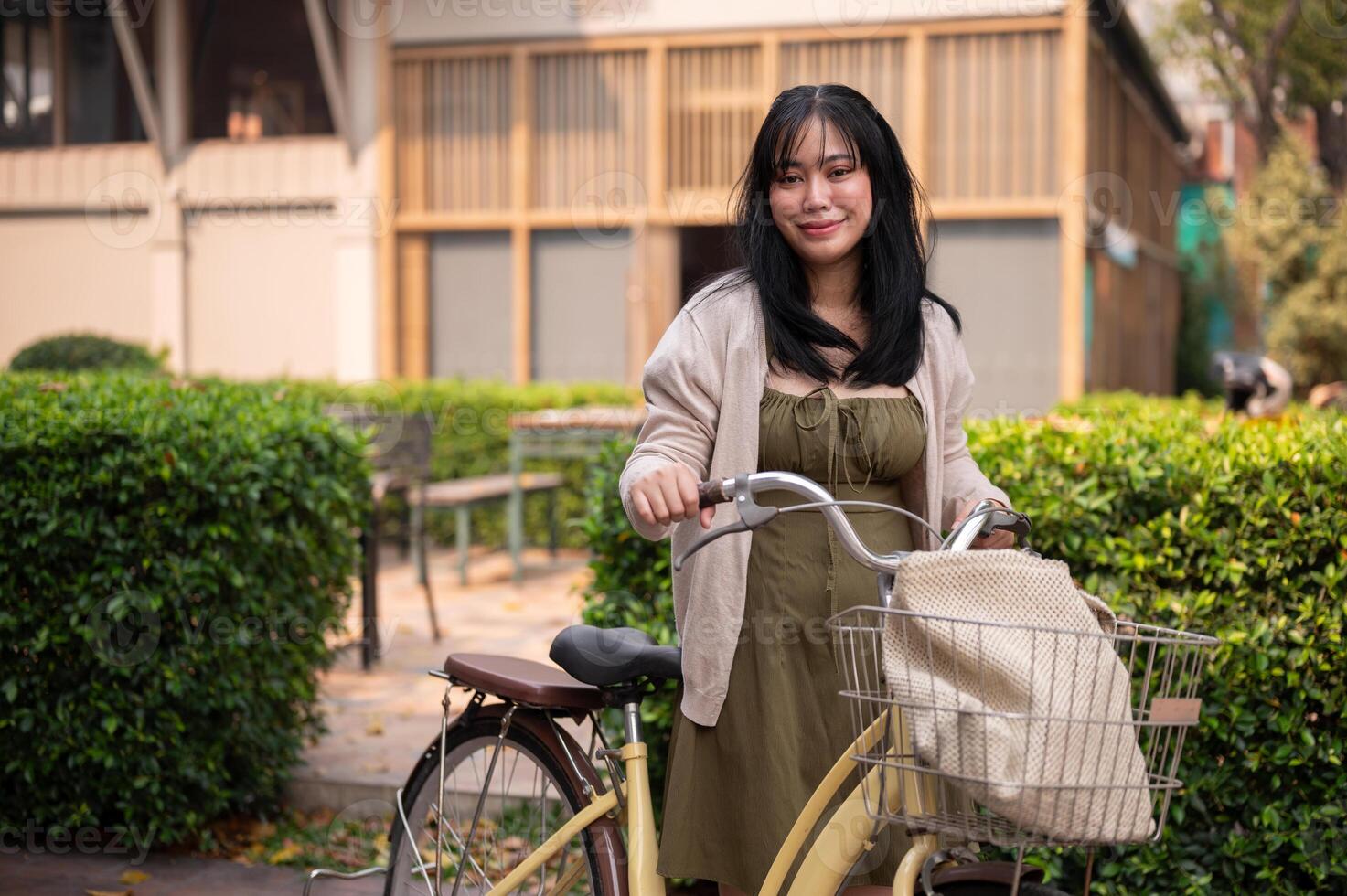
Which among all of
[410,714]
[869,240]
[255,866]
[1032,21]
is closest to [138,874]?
[255,866]

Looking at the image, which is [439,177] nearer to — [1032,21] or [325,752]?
[1032,21]

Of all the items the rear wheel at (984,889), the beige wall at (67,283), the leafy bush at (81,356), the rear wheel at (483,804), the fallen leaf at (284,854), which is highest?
the beige wall at (67,283)

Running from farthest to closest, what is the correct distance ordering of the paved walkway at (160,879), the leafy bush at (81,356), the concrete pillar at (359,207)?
1. the concrete pillar at (359,207)
2. the leafy bush at (81,356)
3. the paved walkway at (160,879)

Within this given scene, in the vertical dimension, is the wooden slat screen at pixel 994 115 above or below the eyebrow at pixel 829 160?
above

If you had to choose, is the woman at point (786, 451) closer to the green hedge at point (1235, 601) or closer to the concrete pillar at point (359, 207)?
the green hedge at point (1235, 601)

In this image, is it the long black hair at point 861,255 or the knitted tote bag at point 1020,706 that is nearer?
the knitted tote bag at point 1020,706

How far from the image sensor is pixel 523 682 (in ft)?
8.82

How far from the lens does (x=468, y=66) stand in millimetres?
13398

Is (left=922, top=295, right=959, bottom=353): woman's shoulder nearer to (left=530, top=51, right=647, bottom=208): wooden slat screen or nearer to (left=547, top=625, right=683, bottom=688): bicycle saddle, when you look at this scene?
(left=547, top=625, right=683, bottom=688): bicycle saddle

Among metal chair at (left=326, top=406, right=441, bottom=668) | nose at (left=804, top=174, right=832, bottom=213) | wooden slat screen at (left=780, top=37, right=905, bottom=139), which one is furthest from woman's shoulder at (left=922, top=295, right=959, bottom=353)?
wooden slat screen at (left=780, top=37, right=905, bottom=139)

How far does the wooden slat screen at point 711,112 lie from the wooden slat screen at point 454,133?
5.50ft

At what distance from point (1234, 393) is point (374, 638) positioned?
4475mm

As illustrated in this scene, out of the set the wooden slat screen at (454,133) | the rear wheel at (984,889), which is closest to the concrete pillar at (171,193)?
the wooden slat screen at (454,133)

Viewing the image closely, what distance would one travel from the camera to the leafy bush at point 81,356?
33.4 feet
